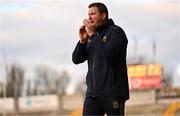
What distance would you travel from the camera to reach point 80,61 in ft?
16.8

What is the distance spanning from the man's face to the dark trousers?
0.61m

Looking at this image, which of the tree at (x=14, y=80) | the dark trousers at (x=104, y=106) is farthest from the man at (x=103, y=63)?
the tree at (x=14, y=80)

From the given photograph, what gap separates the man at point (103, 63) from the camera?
4816mm

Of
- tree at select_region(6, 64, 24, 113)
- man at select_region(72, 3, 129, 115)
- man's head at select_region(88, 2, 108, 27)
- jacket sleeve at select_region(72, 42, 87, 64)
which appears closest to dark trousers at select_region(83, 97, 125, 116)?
man at select_region(72, 3, 129, 115)

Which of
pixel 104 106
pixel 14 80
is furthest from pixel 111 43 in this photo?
pixel 14 80

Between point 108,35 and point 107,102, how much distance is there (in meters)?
0.54

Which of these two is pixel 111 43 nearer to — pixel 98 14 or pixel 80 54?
pixel 98 14

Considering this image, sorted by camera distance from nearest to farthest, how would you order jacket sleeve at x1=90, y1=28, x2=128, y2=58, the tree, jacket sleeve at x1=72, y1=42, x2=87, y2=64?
jacket sleeve at x1=90, y1=28, x2=128, y2=58 → jacket sleeve at x1=72, y1=42, x2=87, y2=64 → the tree

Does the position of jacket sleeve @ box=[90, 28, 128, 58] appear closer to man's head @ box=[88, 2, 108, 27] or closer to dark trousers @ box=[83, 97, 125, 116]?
man's head @ box=[88, 2, 108, 27]

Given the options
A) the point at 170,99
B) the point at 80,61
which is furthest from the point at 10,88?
the point at 80,61

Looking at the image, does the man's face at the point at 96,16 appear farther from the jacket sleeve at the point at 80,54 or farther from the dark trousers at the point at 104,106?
the dark trousers at the point at 104,106

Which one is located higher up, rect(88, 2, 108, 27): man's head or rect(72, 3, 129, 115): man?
rect(88, 2, 108, 27): man's head

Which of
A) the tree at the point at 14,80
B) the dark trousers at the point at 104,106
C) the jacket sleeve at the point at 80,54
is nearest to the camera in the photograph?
the dark trousers at the point at 104,106

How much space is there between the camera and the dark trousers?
16.0 feet
